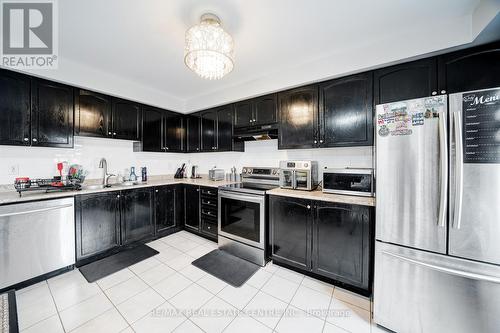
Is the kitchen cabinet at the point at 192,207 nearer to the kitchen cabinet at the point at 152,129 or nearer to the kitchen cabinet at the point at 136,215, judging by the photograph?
the kitchen cabinet at the point at 136,215

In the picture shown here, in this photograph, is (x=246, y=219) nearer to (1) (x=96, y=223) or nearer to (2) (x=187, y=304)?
(2) (x=187, y=304)

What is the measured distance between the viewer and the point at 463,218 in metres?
1.20

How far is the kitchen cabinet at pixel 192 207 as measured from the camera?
3195 mm

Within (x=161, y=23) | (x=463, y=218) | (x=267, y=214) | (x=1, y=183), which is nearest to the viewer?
(x=463, y=218)

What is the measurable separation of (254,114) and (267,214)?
1546 mm

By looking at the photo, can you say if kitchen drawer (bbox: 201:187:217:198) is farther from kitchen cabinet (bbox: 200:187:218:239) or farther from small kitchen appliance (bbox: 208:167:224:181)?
small kitchen appliance (bbox: 208:167:224:181)

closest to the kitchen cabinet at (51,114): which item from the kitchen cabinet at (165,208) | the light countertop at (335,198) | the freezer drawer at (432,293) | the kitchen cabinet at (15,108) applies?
the kitchen cabinet at (15,108)

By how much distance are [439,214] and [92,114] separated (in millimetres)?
4009

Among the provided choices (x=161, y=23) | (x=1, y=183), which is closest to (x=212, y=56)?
(x=161, y=23)

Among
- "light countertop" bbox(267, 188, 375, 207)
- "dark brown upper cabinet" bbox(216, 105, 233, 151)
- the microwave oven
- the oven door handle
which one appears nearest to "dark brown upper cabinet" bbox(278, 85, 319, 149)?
the microwave oven

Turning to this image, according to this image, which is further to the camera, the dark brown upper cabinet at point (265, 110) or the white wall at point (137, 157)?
the dark brown upper cabinet at point (265, 110)

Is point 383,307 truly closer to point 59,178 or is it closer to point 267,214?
point 267,214

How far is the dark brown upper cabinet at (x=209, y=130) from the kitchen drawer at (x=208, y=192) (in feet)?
2.63

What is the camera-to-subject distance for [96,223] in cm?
244
